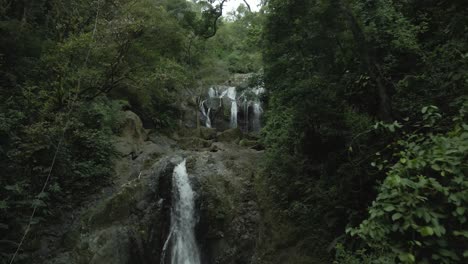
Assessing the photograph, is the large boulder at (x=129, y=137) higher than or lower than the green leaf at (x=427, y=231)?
higher

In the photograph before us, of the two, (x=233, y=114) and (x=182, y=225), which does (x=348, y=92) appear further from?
(x=233, y=114)

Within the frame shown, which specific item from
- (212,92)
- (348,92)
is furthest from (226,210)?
(212,92)

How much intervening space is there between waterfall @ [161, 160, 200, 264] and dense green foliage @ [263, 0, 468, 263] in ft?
8.93

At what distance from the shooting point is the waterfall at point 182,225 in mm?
9219

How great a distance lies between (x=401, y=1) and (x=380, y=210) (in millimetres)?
6271

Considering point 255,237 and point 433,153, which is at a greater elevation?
point 433,153

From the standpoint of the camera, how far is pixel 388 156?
5.65 m

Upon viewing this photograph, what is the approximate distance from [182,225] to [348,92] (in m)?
6.37

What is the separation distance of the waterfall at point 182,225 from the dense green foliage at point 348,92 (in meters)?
2.72

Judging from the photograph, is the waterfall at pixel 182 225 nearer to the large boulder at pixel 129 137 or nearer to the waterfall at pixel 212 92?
the large boulder at pixel 129 137

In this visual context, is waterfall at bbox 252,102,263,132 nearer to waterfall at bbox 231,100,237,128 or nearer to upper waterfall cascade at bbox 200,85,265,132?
upper waterfall cascade at bbox 200,85,265,132

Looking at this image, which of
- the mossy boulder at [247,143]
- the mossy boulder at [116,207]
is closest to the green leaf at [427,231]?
the mossy boulder at [116,207]

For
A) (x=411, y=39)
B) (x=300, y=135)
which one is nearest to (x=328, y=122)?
(x=300, y=135)

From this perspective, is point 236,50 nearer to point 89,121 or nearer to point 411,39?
point 89,121
